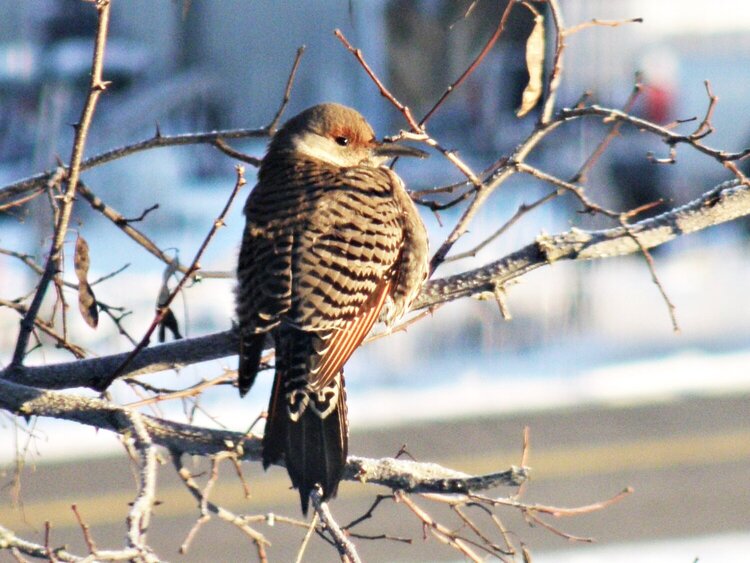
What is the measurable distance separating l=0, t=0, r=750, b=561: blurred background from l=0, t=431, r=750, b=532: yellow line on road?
28mm

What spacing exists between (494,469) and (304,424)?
→ 7159 mm

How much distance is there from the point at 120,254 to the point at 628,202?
7.49 meters

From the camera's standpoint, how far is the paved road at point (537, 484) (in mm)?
8867

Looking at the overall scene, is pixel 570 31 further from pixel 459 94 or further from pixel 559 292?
pixel 459 94

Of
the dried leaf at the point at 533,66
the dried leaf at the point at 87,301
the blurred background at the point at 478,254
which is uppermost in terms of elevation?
the blurred background at the point at 478,254

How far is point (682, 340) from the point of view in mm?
12984

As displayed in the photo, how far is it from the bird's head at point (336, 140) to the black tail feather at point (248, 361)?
131 centimetres

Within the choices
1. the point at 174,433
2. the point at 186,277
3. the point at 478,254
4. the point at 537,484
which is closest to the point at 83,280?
the point at 174,433

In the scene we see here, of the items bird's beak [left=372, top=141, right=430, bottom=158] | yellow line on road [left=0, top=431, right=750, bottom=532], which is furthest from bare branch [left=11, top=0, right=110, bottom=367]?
yellow line on road [left=0, top=431, right=750, bottom=532]

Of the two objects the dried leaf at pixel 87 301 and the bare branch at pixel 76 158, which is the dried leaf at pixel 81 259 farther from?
the bare branch at pixel 76 158

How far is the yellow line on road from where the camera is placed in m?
9.55

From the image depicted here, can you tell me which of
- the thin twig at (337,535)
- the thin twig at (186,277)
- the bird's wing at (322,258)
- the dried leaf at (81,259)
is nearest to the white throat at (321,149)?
the bird's wing at (322,258)

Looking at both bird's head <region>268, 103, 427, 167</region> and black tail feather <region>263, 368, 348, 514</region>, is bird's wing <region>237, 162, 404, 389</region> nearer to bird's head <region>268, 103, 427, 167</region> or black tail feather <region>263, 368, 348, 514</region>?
black tail feather <region>263, 368, 348, 514</region>

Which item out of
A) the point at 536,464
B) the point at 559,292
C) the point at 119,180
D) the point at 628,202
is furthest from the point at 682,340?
the point at 119,180
